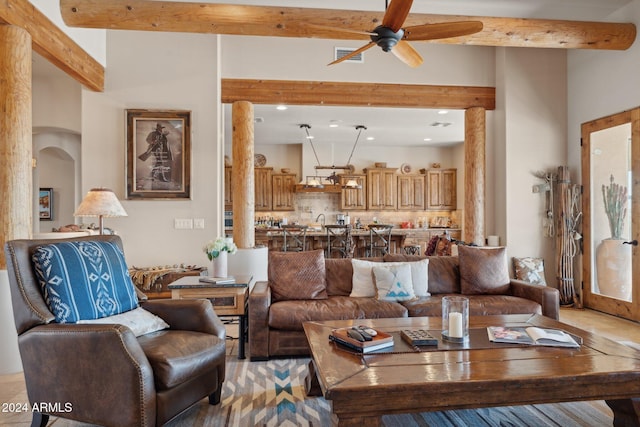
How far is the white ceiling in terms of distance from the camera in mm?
4371

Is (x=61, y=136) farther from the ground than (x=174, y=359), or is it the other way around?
(x=61, y=136)

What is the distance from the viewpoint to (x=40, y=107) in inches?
215

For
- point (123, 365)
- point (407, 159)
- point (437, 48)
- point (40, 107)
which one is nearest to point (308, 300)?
point (123, 365)

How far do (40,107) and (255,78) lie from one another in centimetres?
296

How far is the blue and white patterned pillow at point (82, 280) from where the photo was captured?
7.09ft

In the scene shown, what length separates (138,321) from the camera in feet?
7.91

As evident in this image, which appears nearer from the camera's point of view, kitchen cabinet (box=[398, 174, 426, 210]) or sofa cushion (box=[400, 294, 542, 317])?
sofa cushion (box=[400, 294, 542, 317])

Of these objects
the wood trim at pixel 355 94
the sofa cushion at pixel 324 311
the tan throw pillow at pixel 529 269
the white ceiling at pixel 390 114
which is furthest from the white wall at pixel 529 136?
the sofa cushion at pixel 324 311

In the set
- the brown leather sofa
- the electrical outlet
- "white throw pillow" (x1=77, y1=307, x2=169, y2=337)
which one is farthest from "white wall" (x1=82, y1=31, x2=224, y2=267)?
"white throw pillow" (x1=77, y1=307, x2=169, y2=337)

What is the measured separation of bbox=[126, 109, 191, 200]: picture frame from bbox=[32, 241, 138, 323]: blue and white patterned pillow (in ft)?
8.52

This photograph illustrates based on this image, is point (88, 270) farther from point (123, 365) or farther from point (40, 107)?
point (40, 107)

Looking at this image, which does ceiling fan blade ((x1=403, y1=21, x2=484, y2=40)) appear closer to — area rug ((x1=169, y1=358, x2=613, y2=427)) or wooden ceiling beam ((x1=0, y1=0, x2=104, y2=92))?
area rug ((x1=169, y1=358, x2=613, y2=427))

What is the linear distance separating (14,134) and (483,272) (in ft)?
14.1

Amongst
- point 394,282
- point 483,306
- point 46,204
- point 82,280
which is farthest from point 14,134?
point 46,204
